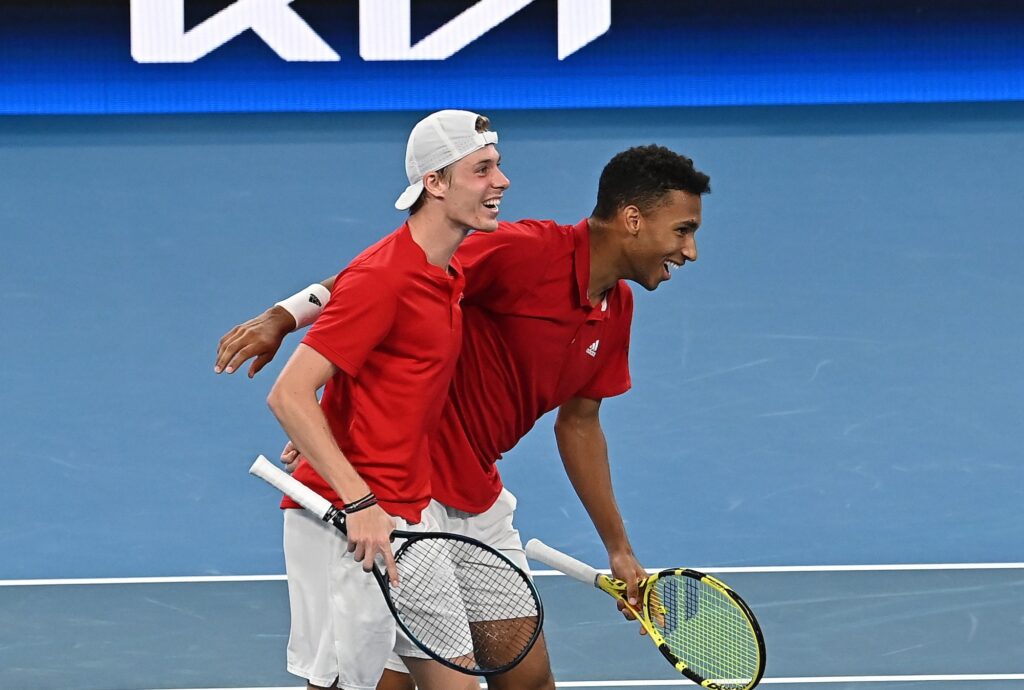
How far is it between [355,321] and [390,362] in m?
0.17

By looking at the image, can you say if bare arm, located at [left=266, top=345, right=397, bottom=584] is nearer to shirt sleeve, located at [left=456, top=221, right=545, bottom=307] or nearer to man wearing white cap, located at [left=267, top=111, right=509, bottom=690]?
man wearing white cap, located at [left=267, top=111, right=509, bottom=690]

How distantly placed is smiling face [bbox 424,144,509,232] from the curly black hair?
1.84 feet

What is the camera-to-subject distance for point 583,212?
7.39m

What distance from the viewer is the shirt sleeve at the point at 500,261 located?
3.83 meters

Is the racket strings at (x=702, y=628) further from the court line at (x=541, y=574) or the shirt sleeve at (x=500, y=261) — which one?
the court line at (x=541, y=574)

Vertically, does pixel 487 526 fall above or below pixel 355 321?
below

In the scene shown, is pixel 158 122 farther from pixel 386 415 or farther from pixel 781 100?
pixel 386 415

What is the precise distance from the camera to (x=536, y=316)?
3.96 metres

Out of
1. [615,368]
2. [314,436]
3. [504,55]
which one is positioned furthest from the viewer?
[504,55]

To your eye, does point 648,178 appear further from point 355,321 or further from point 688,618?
point 688,618

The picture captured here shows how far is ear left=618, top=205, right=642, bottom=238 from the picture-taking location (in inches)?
155

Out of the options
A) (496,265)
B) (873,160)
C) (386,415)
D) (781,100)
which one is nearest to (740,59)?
(781,100)

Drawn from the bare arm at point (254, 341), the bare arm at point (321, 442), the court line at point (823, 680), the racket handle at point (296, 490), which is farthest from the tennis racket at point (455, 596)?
the court line at point (823, 680)

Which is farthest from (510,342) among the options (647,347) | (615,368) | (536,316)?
(647,347)
